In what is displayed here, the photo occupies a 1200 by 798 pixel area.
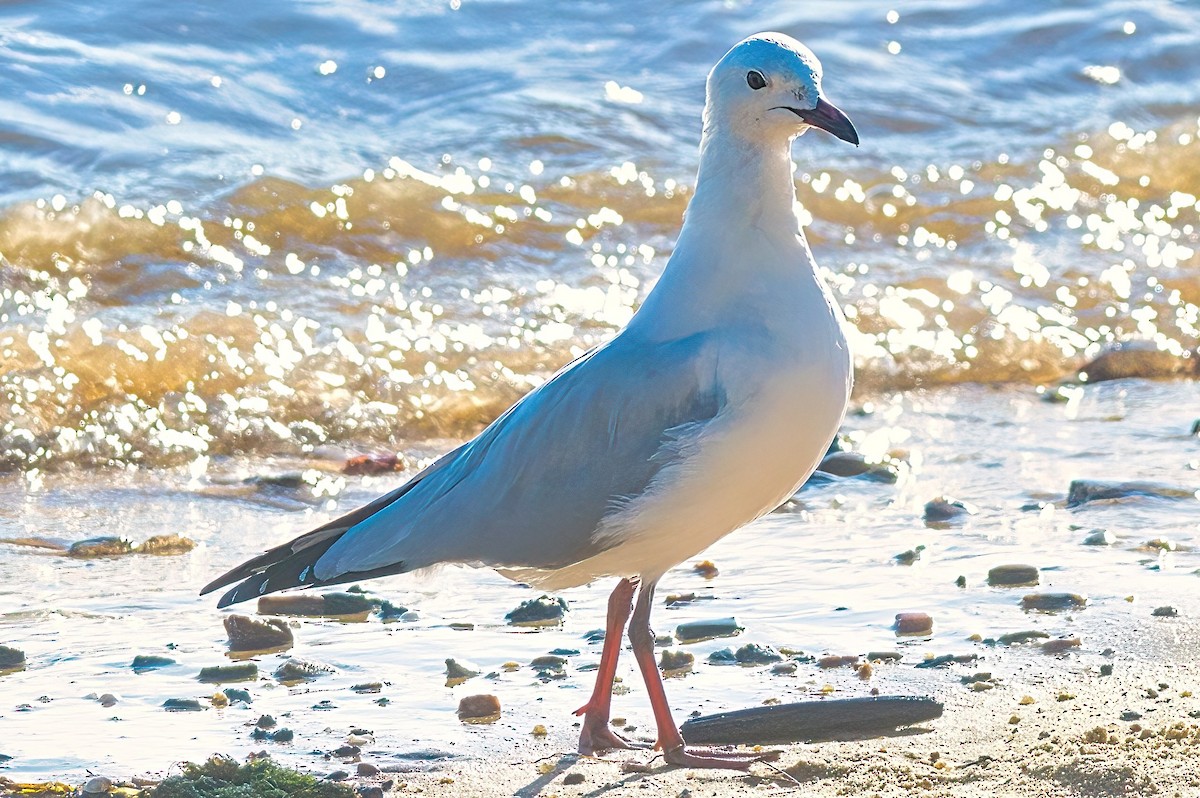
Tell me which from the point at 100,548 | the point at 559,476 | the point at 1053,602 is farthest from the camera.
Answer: the point at 100,548

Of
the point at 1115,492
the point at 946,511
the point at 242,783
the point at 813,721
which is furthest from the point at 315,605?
the point at 1115,492

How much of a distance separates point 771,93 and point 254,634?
7.04 ft

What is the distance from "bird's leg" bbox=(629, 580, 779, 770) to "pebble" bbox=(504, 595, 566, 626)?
79 centimetres

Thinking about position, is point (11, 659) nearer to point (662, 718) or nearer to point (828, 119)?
point (662, 718)

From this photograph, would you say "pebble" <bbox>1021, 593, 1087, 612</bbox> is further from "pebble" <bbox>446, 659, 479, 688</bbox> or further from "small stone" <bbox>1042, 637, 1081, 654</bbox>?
"pebble" <bbox>446, 659, 479, 688</bbox>

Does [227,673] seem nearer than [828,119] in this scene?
No

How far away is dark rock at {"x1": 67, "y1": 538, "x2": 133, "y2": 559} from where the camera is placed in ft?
19.8

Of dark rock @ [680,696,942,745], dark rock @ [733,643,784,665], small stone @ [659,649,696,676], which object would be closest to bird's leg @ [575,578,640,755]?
dark rock @ [680,696,942,745]

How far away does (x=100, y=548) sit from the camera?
20.0 ft

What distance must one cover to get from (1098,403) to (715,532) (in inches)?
163

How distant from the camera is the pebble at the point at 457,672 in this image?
→ 4.70 metres

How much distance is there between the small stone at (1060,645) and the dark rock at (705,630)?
0.87 meters

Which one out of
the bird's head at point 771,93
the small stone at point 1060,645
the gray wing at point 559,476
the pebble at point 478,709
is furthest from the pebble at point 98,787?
the small stone at point 1060,645

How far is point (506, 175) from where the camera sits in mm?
10633
